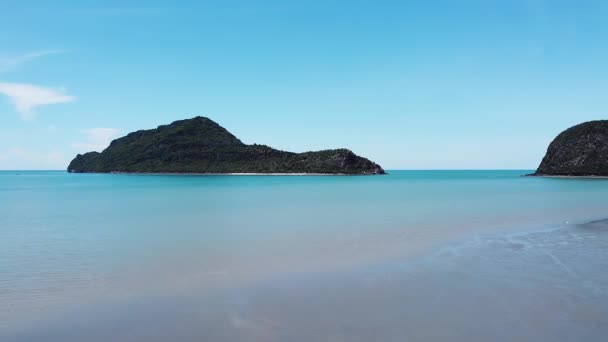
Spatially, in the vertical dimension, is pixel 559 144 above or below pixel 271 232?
above

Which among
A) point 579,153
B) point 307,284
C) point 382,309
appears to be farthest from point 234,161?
point 382,309

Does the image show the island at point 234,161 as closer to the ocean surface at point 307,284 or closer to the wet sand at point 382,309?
the ocean surface at point 307,284

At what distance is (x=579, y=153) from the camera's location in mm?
128375

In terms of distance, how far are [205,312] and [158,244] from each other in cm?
937

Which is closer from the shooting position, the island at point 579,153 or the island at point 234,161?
the island at point 579,153

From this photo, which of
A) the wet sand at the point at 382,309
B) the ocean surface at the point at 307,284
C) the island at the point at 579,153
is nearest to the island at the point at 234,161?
the island at the point at 579,153

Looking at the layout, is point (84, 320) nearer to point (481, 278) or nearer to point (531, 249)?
point (481, 278)

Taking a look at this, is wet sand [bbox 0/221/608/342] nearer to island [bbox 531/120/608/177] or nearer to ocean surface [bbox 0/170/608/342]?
ocean surface [bbox 0/170/608/342]

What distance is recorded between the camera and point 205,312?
8469 millimetres

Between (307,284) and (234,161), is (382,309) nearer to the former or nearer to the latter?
(307,284)

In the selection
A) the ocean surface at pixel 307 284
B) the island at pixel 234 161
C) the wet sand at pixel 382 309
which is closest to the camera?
the wet sand at pixel 382 309

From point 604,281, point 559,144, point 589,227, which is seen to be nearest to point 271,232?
point 604,281

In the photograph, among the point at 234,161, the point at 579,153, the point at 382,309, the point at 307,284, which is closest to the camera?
the point at 382,309

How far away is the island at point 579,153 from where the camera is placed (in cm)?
12114
